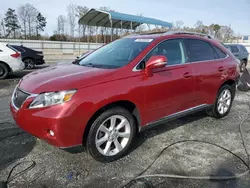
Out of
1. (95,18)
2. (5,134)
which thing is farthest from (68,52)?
(5,134)

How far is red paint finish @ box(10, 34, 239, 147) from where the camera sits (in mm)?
2441

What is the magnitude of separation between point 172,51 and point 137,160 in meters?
1.81

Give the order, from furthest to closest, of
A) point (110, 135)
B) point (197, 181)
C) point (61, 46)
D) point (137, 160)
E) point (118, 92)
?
point (61, 46) < point (137, 160) < point (110, 135) < point (118, 92) < point (197, 181)

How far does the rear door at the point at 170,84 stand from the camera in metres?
3.11

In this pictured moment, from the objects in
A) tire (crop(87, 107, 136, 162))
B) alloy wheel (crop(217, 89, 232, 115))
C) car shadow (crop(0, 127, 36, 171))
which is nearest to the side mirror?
tire (crop(87, 107, 136, 162))

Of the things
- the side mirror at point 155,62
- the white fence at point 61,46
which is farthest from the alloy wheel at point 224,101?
the white fence at point 61,46

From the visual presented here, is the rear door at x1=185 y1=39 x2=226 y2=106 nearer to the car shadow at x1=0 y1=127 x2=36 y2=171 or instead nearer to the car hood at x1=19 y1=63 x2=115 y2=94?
the car hood at x1=19 y1=63 x2=115 y2=94

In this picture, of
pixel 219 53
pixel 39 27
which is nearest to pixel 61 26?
pixel 39 27

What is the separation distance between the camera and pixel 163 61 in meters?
2.90

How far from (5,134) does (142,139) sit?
229 cm

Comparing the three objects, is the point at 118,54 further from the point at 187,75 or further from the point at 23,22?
the point at 23,22

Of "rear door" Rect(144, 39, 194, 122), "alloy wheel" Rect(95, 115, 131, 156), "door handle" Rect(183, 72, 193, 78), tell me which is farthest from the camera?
"door handle" Rect(183, 72, 193, 78)

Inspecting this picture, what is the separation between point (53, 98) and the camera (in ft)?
8.00

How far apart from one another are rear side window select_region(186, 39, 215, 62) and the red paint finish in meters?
0.12
